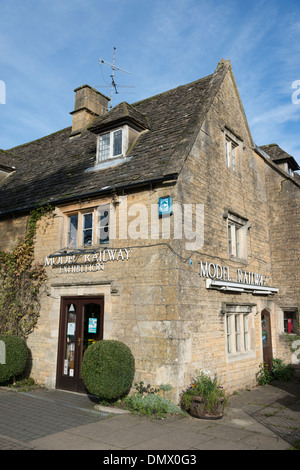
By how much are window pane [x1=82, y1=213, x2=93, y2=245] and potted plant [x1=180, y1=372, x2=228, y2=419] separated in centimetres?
491

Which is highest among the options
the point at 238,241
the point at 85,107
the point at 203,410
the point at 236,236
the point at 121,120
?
the point at 85,107

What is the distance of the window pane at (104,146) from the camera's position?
40.4 feet

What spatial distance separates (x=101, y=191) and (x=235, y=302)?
5188mm

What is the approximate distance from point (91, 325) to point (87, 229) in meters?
2.81

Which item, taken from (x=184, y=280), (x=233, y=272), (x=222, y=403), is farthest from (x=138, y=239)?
(x=222, y=403)

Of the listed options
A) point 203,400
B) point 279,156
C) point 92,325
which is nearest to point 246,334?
point 203,400

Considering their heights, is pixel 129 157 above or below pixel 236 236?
above

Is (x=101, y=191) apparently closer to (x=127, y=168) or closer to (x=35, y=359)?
(x=127, y=168)

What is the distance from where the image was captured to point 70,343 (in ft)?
34.4

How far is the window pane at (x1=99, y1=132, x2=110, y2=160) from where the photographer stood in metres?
12.3

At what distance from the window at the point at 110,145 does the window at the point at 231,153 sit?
11.8ft

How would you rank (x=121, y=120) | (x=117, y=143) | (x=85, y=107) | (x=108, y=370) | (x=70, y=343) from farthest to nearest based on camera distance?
(x=85, y=107)
(x=117, y=143)
(x=121, y=120)
(x=70, y=343)
(x=108, y=370)

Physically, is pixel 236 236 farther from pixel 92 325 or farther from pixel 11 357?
pixel 11 357

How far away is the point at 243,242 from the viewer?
488 inches
